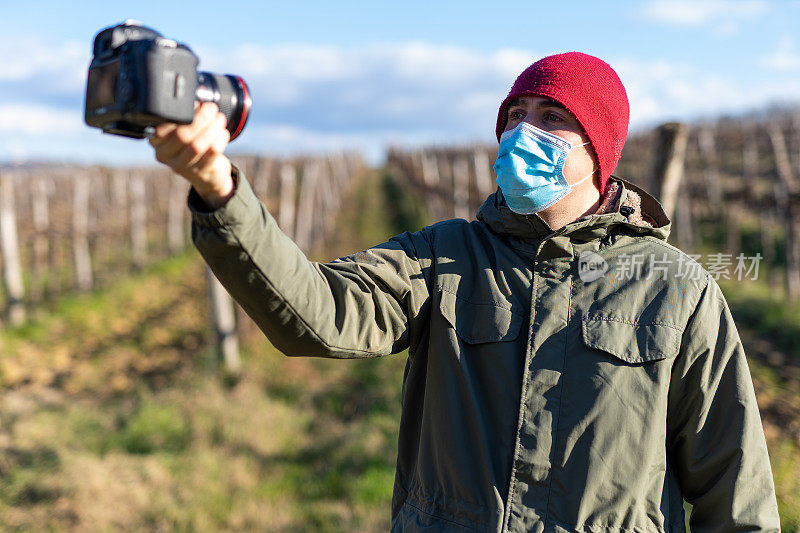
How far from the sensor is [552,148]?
185cm

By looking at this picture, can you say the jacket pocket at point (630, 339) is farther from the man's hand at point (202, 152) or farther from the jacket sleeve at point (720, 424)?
the man's hand at point (202, 152)

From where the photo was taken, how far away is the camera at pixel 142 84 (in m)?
Result: 1.14

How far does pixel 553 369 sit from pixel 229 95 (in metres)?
0.96

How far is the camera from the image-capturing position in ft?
3.75

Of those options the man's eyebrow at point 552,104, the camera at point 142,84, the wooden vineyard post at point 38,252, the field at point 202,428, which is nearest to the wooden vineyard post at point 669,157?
the field at point 202,428

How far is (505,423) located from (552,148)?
77 centimetres

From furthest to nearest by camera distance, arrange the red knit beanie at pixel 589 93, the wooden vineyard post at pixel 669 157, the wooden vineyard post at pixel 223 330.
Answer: the wooden vineyard post at pixel 223 330 → the wooden vineyard post at pixel 669 157 → the red knit beanie at pixel 589 93

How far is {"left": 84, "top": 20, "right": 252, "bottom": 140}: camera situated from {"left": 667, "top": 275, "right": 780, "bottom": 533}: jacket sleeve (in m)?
1.24

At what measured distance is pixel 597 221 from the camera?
5.58 ft

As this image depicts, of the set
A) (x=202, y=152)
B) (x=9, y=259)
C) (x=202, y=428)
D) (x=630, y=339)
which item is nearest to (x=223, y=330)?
(x=202, y=428)

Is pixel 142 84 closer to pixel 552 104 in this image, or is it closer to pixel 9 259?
pixel 552 104

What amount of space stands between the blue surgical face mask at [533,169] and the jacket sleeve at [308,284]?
295mm
